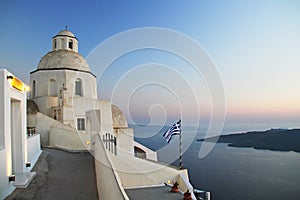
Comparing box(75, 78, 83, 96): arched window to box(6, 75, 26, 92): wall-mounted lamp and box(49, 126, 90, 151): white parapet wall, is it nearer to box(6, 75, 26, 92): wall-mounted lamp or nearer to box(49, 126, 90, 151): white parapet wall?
box(49, 126, 90, 151): white parapet wall

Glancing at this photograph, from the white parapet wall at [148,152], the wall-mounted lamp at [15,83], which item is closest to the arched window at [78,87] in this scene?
the white parapet wall at [148,152]

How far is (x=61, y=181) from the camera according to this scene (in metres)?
8.81

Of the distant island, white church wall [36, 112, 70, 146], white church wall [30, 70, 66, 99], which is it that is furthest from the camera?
the distant island

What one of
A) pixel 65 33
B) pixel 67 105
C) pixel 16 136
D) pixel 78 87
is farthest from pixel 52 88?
pixel 16 136

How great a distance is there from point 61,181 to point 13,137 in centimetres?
233

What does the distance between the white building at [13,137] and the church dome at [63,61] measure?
51.1 ft

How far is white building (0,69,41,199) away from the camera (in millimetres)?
6633

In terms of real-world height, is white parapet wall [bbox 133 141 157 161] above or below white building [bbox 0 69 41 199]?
below

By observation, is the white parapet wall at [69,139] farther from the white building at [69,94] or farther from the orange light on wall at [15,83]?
the orange light on wall at [15,83]

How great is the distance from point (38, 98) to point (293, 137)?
254ft

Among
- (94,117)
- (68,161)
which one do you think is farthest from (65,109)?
(68,161)

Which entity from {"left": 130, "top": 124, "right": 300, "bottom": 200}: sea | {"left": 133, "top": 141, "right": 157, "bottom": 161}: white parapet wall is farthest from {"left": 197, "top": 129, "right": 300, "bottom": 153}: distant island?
{"left": 133, "top": 141, "right": 157, "bottom": 161}: white parapet wall

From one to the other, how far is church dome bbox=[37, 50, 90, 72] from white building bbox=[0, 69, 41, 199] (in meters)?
15.6

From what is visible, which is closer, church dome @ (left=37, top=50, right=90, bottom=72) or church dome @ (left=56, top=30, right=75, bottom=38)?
church dome @ (left=37, top=50, right=90, bottom=72)
